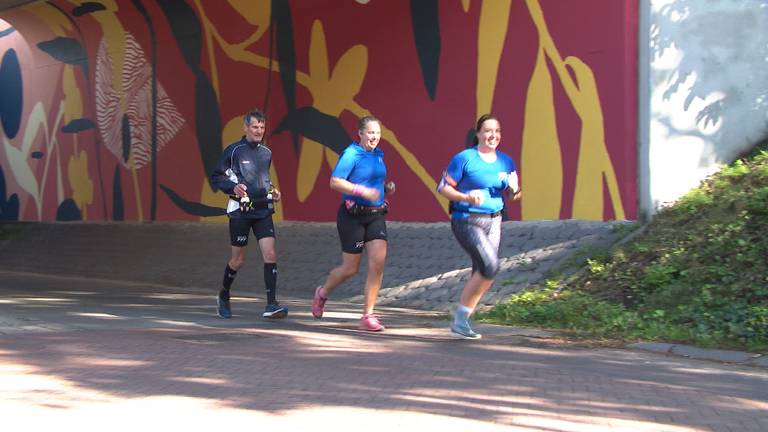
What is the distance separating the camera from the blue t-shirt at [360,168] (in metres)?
8.09

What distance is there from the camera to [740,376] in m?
6.48

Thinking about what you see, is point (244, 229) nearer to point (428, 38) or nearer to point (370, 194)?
point (370, 194)

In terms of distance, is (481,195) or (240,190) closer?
(481,195)

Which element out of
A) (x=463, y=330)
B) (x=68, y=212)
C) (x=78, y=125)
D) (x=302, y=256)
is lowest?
(x=463, y=330)

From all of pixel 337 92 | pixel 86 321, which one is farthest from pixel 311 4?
pixel 86 321

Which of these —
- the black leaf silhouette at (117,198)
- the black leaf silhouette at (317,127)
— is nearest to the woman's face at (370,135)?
the black leaf silhouette at (317,127)

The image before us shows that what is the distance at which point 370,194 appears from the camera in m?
8.06

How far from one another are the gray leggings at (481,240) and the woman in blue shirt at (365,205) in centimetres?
78

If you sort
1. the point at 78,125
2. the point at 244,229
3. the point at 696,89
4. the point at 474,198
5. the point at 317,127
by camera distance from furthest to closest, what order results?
the point at 78,125 < the point at 317,127 < the point at 696,89 < the point at 244,229 < the point at 474,198

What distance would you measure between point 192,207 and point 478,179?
36.6 feet

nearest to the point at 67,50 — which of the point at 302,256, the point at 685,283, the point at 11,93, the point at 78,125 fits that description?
the point at 78,125

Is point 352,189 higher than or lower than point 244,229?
higher

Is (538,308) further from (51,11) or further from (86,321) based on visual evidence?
(51,11)

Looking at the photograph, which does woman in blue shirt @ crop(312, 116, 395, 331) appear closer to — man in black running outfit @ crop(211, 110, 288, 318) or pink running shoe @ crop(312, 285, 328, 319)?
pink running shoe @ crop(312, 285, 328, 319)
